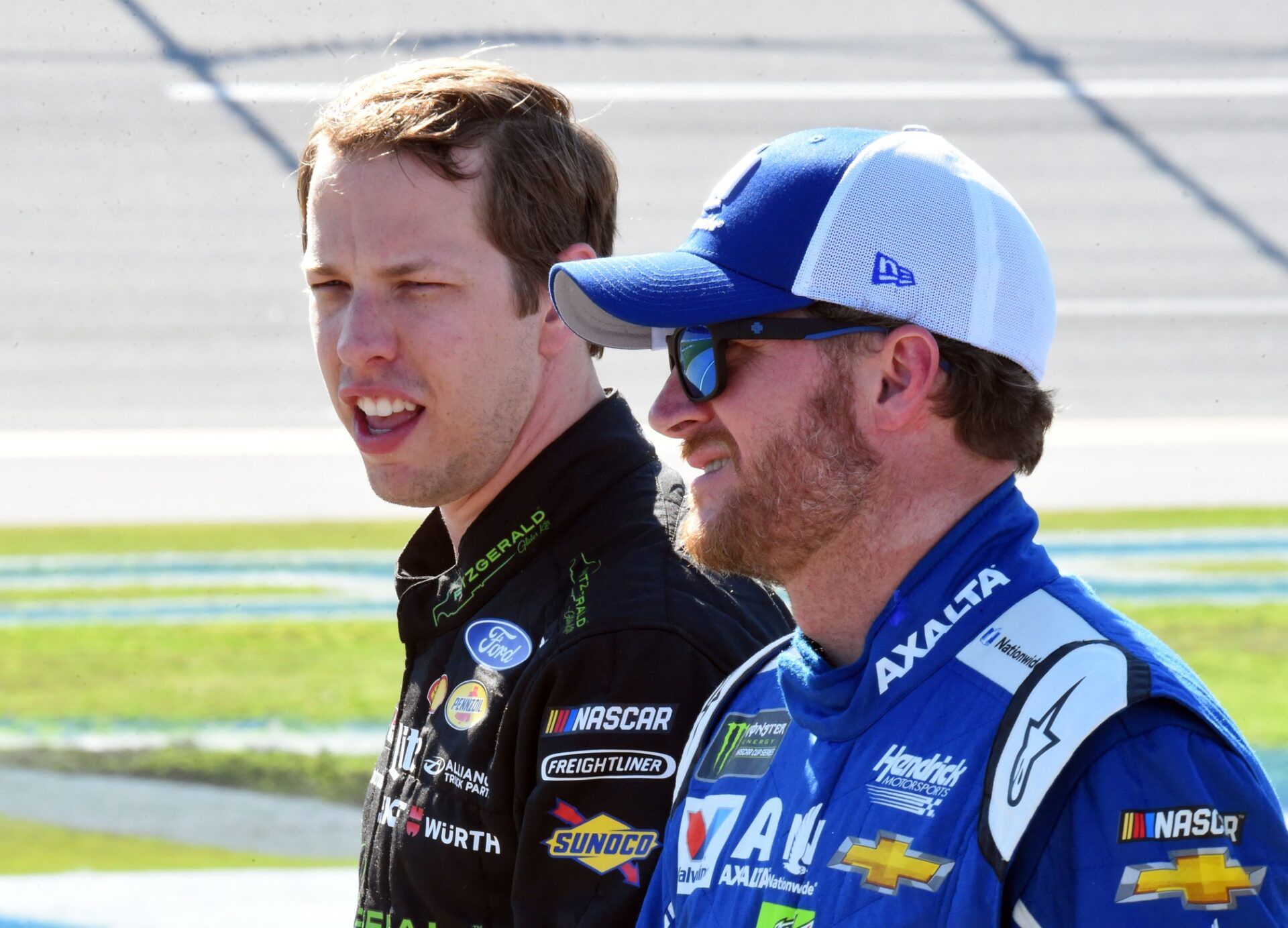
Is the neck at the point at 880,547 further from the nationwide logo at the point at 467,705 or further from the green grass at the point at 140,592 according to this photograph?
the green grass at the point at 140,592

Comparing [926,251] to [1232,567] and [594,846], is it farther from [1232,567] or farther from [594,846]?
[1232,567]

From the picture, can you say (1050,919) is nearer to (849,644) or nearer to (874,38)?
(849,644)

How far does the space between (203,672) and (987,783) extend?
6180mm

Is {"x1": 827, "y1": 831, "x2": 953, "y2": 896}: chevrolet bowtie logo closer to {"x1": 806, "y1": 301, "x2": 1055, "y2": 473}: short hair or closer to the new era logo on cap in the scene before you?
{"x1": 806, "y1": 301, "x2": 1055, "y2": 473}: short hair

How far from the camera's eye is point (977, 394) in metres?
1.73

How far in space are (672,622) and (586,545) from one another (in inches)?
9.5

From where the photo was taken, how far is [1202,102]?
1501 centimetres

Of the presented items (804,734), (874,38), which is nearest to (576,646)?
(804,734)

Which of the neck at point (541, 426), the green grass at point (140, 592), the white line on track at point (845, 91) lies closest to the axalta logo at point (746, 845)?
the neck at point (541, 426)

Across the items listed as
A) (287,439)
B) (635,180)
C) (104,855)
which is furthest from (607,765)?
(635,180)

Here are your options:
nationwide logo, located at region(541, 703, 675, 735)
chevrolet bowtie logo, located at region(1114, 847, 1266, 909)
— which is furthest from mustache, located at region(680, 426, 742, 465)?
chevrolet bowtie logo, located at region(1114, 847, 1266, 909)

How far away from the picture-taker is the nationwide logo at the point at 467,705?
7.02 ft

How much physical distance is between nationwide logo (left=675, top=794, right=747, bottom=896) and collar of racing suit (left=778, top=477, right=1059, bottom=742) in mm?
149

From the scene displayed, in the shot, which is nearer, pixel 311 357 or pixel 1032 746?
pixel 1032 746
